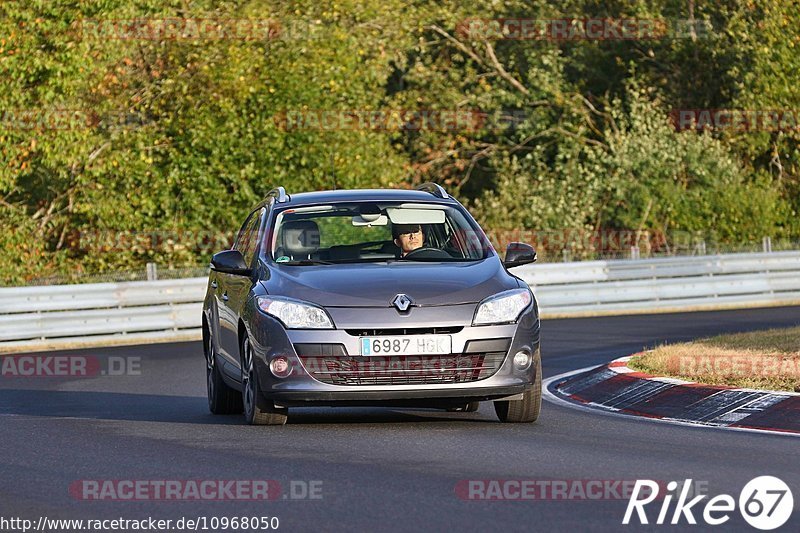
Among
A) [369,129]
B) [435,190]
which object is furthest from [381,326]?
[369,129]

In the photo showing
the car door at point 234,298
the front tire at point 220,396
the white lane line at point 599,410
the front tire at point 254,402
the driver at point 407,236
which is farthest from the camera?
the front tire at point 220,396

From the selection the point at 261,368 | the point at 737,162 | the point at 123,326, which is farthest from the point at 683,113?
the point at 261,368

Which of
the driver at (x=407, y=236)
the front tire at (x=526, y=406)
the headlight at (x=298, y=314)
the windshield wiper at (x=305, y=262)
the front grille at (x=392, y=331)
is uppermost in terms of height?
the driver at (x=407, y=236)

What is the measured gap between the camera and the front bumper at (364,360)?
35.5 feet

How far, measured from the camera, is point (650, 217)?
36844 mm

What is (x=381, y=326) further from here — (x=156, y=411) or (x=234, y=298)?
(x=156, y=411)

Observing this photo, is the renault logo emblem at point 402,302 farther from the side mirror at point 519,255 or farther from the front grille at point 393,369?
the side mirror at point 519,255

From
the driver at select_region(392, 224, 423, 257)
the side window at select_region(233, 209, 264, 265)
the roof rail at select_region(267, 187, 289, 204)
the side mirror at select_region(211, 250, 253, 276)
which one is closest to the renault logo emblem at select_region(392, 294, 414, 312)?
the driver at select_region(392, 224, 423, 257)

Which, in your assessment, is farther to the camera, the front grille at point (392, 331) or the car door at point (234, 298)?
the car door at point (234, 298)

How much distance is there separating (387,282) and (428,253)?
1051 millimetres

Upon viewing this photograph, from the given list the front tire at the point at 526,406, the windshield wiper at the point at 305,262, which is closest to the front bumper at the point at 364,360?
the front tire at the point at 526,406

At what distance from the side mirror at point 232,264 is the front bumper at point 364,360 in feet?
2.84

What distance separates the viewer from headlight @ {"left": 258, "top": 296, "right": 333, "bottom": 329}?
10891 millimetres

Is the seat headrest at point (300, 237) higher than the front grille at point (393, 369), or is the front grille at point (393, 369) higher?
the seat headrest at point (300, 237)
